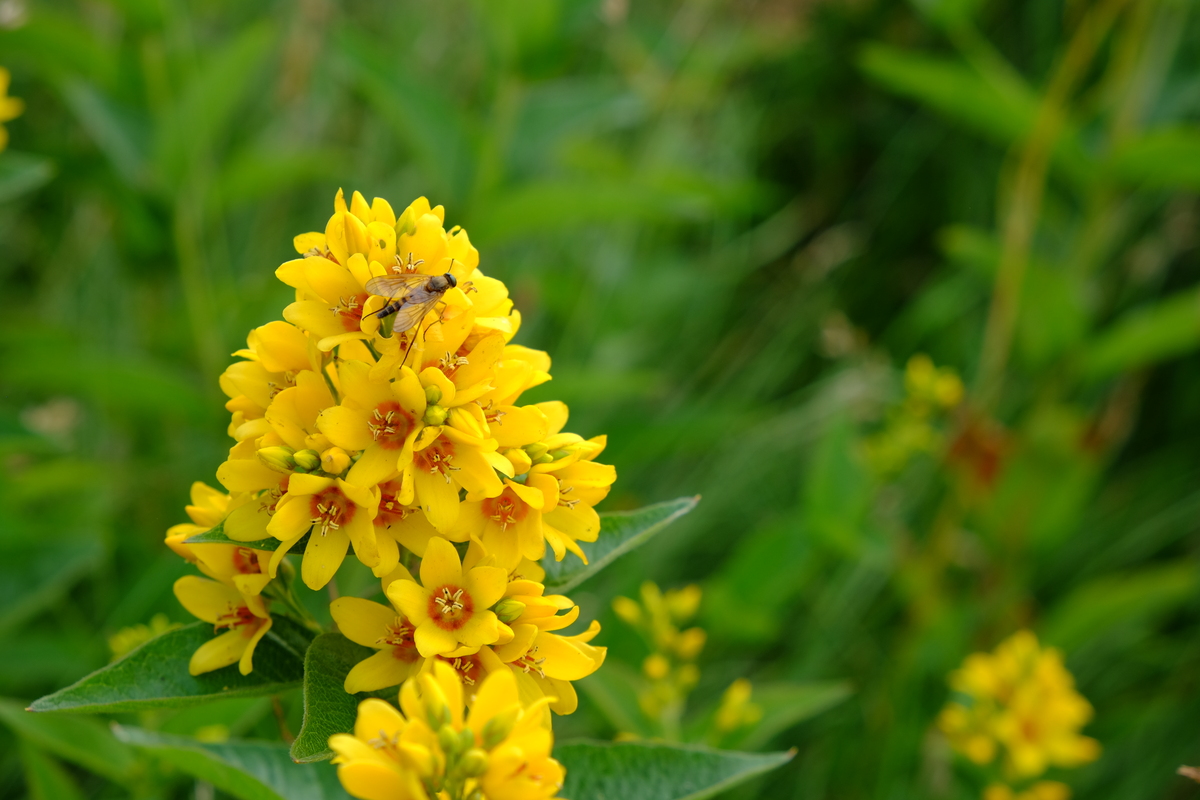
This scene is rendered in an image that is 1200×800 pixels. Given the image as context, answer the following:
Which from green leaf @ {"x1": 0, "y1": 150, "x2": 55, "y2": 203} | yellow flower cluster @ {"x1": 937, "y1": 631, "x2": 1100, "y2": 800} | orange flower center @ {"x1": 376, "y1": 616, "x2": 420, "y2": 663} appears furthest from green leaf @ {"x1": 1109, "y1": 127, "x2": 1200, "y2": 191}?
green leaf @ {"x1": 0, "y1": 150, "x2": 55, "y2": 203}

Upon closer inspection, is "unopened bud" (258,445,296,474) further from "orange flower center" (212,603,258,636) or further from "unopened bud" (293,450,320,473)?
"orange flower center" (212,603,258,636)

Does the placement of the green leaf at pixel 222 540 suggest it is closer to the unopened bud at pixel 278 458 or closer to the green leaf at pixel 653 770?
the unopened bud at pixel 278 458

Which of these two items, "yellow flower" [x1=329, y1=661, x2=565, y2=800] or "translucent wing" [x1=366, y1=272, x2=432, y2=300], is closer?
"yellow flower" [x1=329, y1=661, x2=565, y2=800]

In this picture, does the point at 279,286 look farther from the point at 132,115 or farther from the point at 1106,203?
the point at 1106,203

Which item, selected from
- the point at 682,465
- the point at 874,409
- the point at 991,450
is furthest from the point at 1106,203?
the point at 682,465

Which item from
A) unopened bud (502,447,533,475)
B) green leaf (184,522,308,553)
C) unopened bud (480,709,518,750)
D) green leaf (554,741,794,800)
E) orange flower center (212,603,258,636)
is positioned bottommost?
unopened bud (480,709,518,750)

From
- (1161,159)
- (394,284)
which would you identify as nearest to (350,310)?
(394,284)

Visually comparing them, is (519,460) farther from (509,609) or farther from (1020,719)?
(1020,719)

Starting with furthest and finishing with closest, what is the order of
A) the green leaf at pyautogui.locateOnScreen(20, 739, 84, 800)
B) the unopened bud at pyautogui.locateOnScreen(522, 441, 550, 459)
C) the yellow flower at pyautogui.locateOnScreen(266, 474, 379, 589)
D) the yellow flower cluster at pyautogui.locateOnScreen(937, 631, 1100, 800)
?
the yellow flower cluster at pyautogui.locateOnScreen(937, 631, 1100, 800), the green leaf at pyautogui.locateOnScreen(20, 739, 84, 800), the unopened bud at pyautogui.locateOnScreen(522, 441, 550, 459), the yellow flower at pyautogui.locateOnScreen(266, 474, 379, 589)
